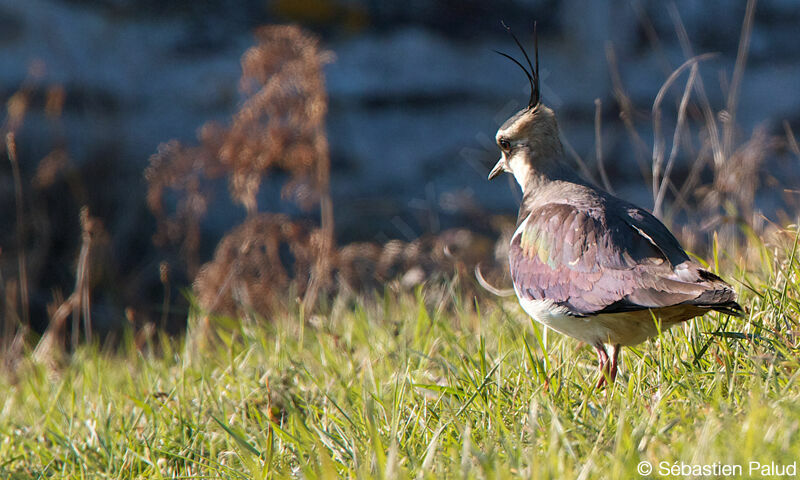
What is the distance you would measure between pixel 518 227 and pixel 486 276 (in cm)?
155

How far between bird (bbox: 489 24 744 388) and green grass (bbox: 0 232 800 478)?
0.11 meters

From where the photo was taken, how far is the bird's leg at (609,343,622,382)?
9.46ft

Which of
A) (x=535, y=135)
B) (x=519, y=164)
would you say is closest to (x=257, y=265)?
(x=519, y=164)

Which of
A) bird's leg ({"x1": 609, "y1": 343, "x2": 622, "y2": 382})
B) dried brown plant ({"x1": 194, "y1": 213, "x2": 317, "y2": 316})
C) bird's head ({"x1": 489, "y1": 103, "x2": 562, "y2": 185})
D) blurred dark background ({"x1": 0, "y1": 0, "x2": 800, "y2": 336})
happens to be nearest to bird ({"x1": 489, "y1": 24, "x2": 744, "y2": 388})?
bird's leg ({"x1": 609, "y1": 343, "x2": 622, "y2": 382})

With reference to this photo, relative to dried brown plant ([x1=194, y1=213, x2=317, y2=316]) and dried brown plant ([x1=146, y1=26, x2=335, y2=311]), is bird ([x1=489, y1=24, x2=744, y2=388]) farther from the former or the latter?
dried brown plant ([x1=194, y1=213, x2=317, y2=316])

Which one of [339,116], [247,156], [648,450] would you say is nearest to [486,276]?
[247,156]

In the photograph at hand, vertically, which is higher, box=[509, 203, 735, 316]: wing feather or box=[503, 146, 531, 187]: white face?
box=[503, 146, 531, 187]: white face

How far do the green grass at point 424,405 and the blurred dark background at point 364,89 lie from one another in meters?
2.72

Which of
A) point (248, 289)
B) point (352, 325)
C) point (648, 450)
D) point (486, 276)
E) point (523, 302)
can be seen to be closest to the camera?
point (648, 450)

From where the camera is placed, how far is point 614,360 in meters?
2.93

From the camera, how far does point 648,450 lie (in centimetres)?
220

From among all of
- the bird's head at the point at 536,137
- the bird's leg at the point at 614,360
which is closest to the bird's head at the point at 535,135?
the bird's head at the point at 536,137

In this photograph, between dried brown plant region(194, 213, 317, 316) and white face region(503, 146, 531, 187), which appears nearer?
white face region(503, 146, 531, 187)

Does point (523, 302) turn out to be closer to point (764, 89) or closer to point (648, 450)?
point (648, 450)
